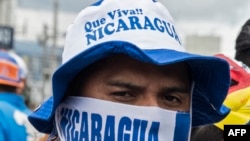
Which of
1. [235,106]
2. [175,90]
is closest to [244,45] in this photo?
[235,106]

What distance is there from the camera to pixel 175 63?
6.86ft

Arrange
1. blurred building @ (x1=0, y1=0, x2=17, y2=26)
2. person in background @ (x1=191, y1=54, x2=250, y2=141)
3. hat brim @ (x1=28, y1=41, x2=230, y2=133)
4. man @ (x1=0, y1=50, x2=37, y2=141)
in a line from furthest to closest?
blurred building @ (x1=0, y1=0, x2=17, y2=26) → man @ (x1=0, y1=50, x2=37, y2=141) → person in background @ (x1=191, y1=54, x2=250, y2=141) → hat brim @ (x1=28, y1=41, x2=230, y2=133)

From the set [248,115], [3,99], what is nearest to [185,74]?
[248,115]

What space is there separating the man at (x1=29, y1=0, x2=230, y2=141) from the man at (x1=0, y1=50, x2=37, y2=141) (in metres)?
1.89

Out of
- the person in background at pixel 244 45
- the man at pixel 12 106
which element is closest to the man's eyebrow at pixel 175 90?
the person in background at pixel 244 45

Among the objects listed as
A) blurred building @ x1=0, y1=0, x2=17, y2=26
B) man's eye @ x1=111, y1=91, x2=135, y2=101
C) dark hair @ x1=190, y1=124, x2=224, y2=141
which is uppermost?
blurred building @ x1=0, y1=0, x2=17, y2=26

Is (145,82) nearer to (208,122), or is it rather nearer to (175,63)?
(175,63)

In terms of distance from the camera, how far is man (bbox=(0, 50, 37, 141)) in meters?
4.43

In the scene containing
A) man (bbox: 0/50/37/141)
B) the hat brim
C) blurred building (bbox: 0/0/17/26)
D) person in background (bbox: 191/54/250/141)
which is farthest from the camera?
blurred building (bbox: 0/0/17/26)

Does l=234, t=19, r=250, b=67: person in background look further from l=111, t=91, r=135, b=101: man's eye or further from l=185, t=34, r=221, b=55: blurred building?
l=185, t=34, r=221, b=55: blurred building

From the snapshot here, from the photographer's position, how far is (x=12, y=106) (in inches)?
185

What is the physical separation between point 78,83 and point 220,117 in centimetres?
51

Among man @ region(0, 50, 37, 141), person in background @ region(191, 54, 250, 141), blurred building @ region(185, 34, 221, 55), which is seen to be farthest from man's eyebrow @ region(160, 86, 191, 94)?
blurred building @ region(185, 34, 221, 55)

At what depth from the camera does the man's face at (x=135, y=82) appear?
2090 millimetres
